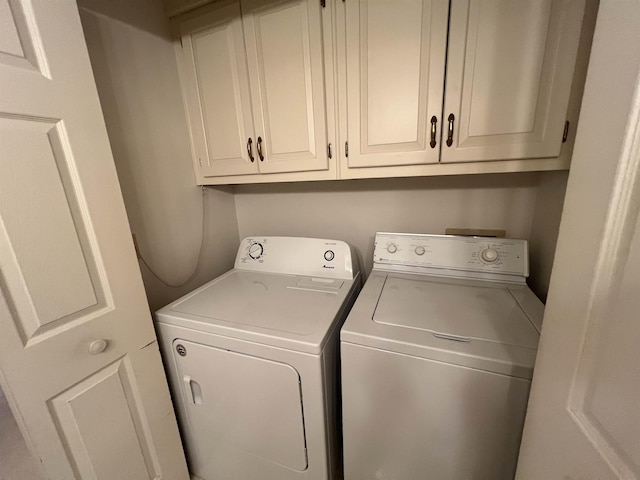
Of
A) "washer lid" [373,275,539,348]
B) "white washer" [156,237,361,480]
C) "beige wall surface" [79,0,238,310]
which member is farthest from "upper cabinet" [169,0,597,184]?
"white washer" [156,237,361,480]

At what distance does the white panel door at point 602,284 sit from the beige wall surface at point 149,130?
1.59m

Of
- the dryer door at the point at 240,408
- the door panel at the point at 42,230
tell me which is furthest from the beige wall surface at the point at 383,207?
the door panel at the point at 42,230

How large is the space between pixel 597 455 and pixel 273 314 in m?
0.95

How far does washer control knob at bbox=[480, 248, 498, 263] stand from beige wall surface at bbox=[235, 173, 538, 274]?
0.76 ft

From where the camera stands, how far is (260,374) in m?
1.01

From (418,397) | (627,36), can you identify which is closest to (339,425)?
(418,397)

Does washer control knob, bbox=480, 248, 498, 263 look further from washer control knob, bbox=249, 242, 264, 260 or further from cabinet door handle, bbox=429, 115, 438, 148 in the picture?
washer control knob, bbox=249, 242, 264, 260

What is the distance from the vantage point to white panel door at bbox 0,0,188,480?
27.1 inches

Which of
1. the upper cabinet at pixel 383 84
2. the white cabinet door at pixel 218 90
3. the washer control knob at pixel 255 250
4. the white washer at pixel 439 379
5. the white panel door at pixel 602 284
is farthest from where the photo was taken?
the washer control knob at pixel 255 250

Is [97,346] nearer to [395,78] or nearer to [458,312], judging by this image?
[458,312]

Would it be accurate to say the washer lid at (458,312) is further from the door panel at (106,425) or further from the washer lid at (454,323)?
the door panel at (106,425)

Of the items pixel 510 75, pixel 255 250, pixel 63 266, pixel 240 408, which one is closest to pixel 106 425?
pixel 240 408

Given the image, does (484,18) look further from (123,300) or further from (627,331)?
(123,300)

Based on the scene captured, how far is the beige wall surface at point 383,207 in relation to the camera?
134cm
